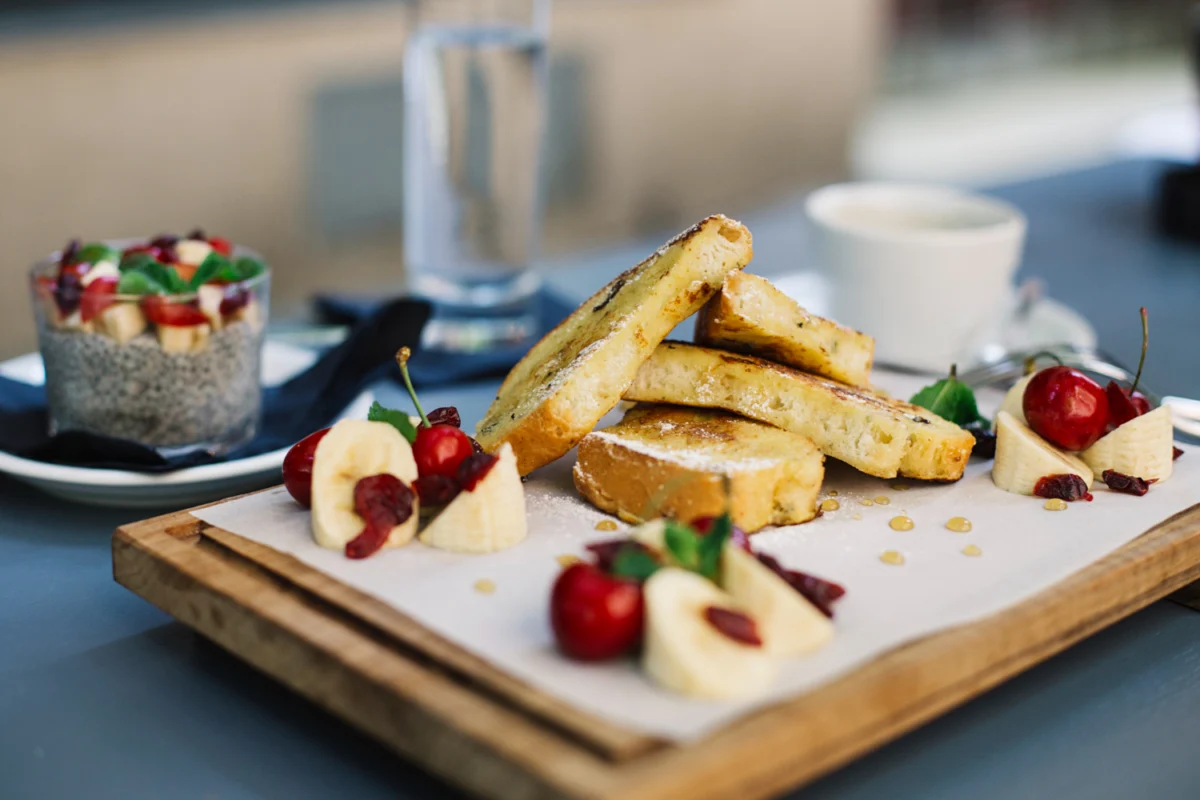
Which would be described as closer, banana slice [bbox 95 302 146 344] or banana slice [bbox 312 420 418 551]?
banana slice [bbox 312 420 418 551]

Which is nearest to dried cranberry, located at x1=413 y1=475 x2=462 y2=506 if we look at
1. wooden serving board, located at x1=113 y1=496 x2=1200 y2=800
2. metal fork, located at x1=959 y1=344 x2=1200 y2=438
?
wooden serving board, located at x1=113 y1=496 x2=1200 y2=800

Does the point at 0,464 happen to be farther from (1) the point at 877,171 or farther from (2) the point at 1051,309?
(1) the point at 877,171

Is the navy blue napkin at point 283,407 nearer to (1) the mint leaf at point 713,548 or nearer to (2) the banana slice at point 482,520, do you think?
(2) the banana slice at point 482,520

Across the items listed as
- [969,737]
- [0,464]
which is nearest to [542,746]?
[969,737]

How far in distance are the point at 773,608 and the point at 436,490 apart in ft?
1.02

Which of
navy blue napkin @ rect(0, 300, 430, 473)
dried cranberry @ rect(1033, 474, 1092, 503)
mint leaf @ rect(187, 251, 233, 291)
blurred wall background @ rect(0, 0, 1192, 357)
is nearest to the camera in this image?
dried cranberry @ rect(1033, 474, 1092, 503)

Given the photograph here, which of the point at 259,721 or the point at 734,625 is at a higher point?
the point at 734,625

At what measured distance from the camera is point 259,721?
909 mm

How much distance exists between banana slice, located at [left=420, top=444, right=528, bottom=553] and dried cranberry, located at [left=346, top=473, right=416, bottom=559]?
0.03 metres

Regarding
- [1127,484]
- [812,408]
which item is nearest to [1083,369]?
[1127,484]

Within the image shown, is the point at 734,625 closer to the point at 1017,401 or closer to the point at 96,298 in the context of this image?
the point at 1017,401

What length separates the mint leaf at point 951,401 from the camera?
1.25 m

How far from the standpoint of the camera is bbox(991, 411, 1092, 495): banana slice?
1113mm

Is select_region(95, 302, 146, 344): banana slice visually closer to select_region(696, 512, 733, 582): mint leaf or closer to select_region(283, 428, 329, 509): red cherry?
select_region(283, 428, 329, 509): red cherry
